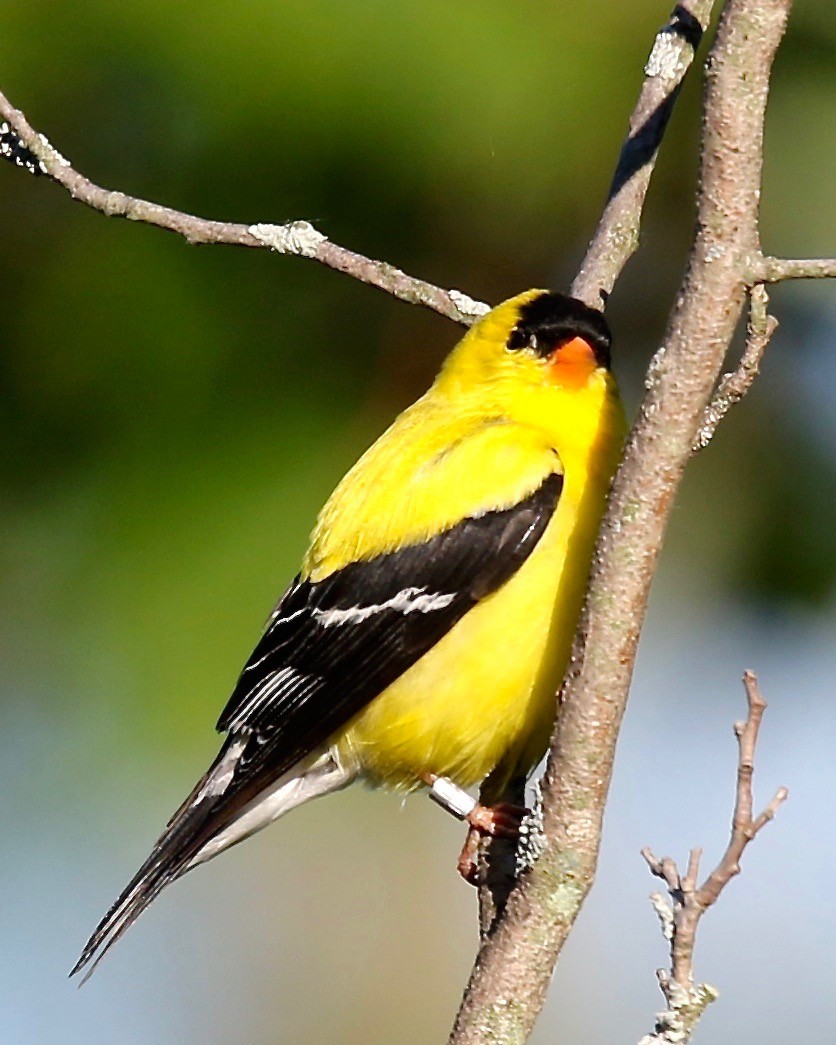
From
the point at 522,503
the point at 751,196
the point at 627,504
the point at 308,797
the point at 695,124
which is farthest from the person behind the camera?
the point at 695,124

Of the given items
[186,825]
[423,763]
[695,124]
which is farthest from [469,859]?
[695,124]

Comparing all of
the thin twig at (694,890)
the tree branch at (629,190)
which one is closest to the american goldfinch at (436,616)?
the tree branch at (629,190)

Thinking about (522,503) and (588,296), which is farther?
(588,296)

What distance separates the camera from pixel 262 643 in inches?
128

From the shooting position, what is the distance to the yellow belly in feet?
9.87

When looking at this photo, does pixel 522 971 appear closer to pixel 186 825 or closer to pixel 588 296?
pixel 186 825

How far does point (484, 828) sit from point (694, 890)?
1.04 m

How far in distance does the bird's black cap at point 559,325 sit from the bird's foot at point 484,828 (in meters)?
0.96

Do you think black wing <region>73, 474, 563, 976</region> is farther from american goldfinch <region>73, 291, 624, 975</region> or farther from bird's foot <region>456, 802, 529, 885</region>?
bird's foot <region>456, 802, 529, 885</region>

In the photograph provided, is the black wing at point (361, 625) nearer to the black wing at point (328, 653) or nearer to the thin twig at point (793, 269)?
the black wing at point (328, 653)

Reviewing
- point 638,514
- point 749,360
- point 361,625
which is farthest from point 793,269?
point 361,625

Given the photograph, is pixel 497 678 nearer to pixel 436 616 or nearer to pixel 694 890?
pixel 436 616

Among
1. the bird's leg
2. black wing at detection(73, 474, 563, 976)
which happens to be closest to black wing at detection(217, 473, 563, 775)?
black wing at detection(73, 474, 563, 976)

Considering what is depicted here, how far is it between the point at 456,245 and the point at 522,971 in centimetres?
166
